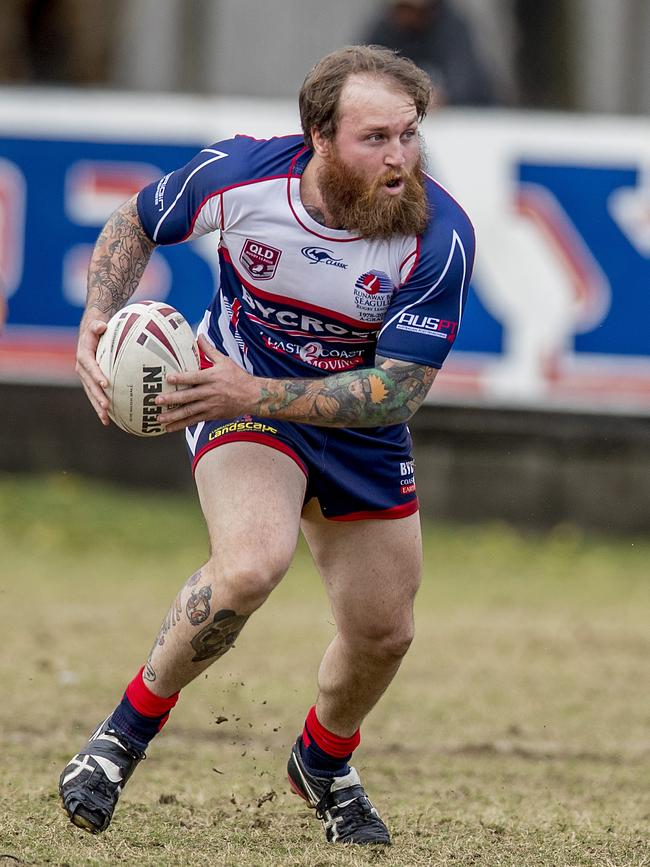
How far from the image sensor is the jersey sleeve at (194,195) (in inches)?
201

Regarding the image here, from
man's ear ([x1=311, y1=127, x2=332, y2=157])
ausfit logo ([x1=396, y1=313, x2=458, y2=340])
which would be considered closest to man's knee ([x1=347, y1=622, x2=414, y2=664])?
ausfit logo ([x1=396, y1=313, x2=458, y2=340])

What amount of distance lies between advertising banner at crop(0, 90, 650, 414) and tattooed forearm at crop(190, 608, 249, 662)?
733 cm

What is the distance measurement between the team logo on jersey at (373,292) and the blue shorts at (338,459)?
47 cm

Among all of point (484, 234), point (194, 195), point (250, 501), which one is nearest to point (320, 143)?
point (194, 195)

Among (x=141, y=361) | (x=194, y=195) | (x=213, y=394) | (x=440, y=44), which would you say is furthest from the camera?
(x=440, y=44)

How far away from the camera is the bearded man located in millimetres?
4805

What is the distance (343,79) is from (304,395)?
1.05 metres

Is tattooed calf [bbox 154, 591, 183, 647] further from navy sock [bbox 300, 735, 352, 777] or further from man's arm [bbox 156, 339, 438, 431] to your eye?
navy sock [bbox 300, 735, 352, 777]

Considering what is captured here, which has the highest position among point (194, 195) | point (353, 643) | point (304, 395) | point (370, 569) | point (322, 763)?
point (194, 195)

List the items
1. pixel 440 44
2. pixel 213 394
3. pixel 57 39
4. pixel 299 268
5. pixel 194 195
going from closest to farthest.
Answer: pixel 213 394, pixel 299 268, pixel 194 195, pixel 440 44, pixel 57 39

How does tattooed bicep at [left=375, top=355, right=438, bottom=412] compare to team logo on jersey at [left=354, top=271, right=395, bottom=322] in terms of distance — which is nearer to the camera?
tattooed bicep at [left=375, top=355, right=438, bottom=412]

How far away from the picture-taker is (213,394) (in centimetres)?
468

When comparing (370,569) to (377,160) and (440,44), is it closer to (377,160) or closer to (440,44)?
(377,160)

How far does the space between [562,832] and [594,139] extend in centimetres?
790
